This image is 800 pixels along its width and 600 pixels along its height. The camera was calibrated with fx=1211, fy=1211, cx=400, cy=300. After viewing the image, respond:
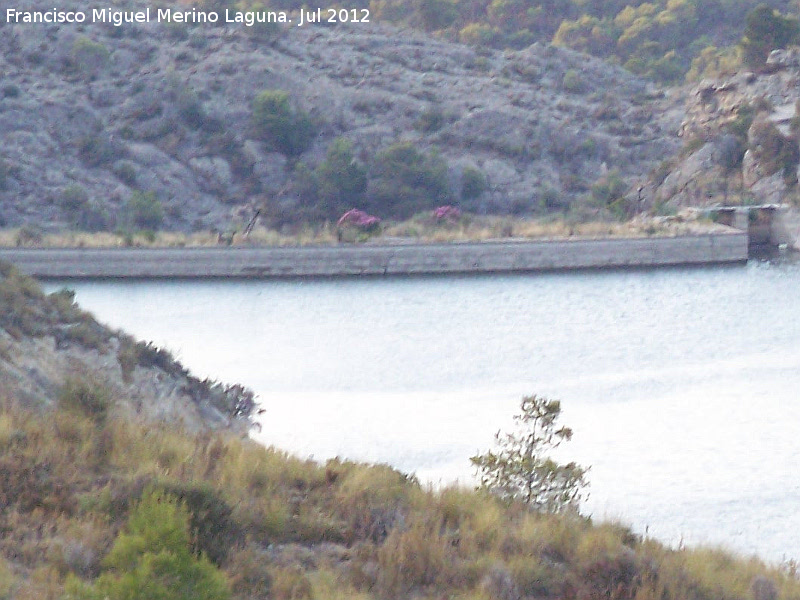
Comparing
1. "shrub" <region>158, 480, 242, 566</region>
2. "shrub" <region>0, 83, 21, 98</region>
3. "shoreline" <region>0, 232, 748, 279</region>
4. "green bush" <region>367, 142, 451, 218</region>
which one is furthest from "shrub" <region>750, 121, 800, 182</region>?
"shrub" <region>158, 480, 242, 566</region>

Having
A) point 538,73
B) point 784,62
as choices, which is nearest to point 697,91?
point 784,62

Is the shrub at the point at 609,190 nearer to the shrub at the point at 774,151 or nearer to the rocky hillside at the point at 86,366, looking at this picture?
the shrub at the point at 774,151

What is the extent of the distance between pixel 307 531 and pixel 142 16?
81.5 meters

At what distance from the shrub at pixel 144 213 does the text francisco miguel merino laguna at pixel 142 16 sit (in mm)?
23758

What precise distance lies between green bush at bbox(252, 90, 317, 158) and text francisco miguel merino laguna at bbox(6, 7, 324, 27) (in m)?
13.6

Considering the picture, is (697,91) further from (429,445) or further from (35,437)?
(35,437)

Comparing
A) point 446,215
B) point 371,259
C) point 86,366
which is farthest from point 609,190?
point 86,366

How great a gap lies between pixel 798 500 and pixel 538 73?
240ft

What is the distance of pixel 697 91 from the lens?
67.6m

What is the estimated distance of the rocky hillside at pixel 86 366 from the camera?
554 inches

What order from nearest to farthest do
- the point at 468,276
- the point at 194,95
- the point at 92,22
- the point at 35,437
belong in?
the point at 35,437 < the point at 468,276 < the point at 194,95 < the point at 92,22

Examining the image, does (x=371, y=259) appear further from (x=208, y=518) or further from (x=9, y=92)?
(x=208, y=518)

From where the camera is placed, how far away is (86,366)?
638 inches

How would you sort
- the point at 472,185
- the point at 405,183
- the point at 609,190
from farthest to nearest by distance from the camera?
the point at 472,185, the point at 405,183, the point at 609,190
